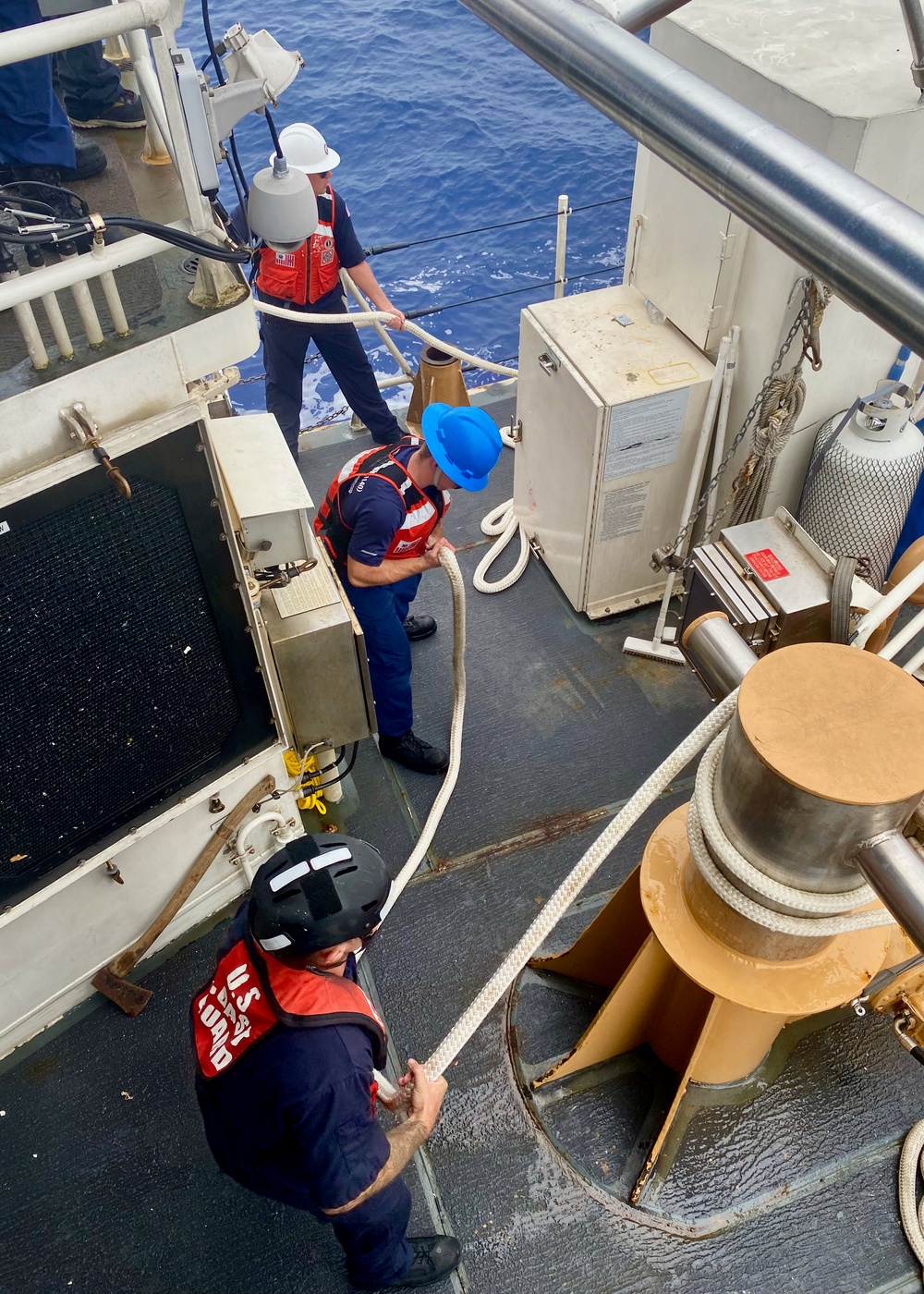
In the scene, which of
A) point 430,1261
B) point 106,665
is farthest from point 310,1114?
point 106,665

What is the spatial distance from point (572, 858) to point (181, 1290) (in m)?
1.97

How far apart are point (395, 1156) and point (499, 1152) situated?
Result: 33.2 inches

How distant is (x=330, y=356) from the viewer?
5445mm

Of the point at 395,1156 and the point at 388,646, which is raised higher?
the point at 395,1156

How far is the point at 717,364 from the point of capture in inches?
157

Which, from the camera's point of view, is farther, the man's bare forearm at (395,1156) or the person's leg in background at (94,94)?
the person's leg in background at (94,94)

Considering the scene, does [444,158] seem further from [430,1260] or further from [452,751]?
[430,1260]

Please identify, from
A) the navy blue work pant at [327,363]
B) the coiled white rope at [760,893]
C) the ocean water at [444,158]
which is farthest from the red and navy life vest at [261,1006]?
the ocean water at [444,158]

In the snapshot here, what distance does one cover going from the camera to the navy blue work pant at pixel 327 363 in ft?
17.3

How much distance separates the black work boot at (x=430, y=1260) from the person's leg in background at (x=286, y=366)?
3866 millimetres

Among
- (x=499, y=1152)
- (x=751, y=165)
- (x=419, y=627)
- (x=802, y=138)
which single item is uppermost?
(x=751, y=165)

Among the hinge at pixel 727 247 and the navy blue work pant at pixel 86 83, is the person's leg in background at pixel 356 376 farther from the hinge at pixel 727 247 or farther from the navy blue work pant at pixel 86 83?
the hinge at pixel 727 247

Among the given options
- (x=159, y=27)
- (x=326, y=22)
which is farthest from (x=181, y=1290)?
(x=326, y=22)

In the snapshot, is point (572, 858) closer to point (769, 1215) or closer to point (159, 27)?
point (769, 1215)
